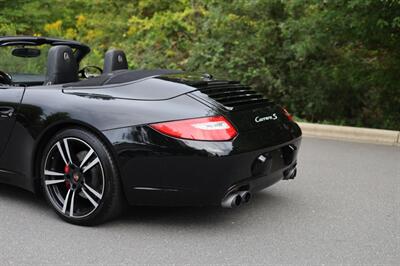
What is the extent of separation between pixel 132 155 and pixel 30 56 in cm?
228

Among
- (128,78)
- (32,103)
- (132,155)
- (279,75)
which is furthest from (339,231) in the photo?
(279,75)

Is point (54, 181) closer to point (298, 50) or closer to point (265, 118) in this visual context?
point (265, 118)

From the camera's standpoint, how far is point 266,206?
14.5 feet

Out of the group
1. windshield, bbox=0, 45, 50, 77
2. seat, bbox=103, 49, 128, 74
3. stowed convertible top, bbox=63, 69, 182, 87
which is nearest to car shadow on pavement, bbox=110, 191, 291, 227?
stowed convertible top, bbox=63, 69, 182, 87

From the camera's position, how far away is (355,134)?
7.75 m

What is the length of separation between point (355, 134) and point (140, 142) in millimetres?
5043

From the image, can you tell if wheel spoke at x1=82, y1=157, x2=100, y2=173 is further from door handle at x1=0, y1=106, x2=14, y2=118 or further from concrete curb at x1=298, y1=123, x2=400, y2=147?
concrete curb at x1=298, y1=123, x2=400, y2=147

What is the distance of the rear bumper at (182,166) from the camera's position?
3.45 m

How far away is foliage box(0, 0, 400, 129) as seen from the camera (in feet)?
27.1

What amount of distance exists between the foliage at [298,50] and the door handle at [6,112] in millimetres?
5141

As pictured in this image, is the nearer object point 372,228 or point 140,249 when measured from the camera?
point 140,249

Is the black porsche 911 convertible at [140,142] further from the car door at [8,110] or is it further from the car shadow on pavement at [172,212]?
the car shadow on pavement at [172,212]

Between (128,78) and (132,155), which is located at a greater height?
(128,78)

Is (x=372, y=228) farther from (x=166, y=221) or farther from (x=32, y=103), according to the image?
(x=32, y=103)
